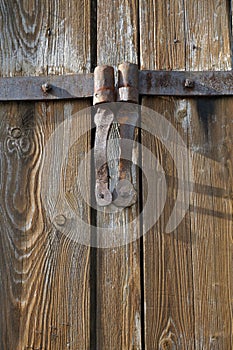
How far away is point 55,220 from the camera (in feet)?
4.16

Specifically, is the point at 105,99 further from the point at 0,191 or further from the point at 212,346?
the point at 212,346

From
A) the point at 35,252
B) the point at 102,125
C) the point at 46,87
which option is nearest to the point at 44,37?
the point at 46,87

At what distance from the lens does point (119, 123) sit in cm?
126

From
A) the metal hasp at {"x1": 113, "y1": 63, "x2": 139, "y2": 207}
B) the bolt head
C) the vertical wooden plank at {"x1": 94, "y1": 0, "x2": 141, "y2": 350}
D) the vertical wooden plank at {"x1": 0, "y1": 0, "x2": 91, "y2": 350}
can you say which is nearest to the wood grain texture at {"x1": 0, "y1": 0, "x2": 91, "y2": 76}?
the vertical wooden plank at {"x1": 0, "y1": 0, "x2": 91, "y2": 350}

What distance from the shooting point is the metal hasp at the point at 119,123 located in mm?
1237

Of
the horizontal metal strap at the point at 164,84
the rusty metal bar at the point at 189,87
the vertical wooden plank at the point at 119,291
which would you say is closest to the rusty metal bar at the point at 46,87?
the horizontal metal strap at the point at 164,84

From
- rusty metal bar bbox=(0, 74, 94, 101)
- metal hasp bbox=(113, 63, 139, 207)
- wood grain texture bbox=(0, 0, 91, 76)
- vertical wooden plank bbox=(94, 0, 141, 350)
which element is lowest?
vertical wooden plank bbox=(94, 0, 141, 350)

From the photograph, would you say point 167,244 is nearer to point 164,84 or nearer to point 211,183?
point 211,183

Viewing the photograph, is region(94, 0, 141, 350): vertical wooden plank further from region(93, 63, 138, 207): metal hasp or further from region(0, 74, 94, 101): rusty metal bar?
region(0, 74, 94, 101): rusty metal bar

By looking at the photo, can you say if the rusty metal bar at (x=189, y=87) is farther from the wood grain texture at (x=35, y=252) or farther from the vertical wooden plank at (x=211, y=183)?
the wood grain texture at (x=35, y=252)

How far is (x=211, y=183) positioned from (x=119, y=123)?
255mm

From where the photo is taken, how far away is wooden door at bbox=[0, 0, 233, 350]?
1213mm

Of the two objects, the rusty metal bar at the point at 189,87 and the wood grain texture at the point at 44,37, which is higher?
the wood grain texture at the point at 44,37

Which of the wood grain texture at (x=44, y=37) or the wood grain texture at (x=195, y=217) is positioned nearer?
the wood grain texture at (x=195, y=217)
